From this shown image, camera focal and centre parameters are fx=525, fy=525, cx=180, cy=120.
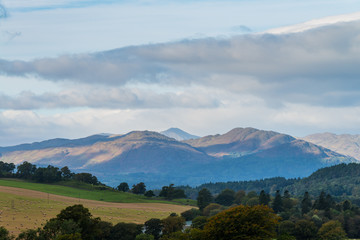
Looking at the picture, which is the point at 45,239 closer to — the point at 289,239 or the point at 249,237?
the point at 249,237

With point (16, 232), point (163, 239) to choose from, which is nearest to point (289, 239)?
point (163, 239)

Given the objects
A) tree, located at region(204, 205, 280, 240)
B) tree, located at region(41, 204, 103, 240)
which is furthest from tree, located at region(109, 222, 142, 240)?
tree, located at region(204, 205, 280, 240)

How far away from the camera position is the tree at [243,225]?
144m

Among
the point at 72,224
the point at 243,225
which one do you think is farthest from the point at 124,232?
the point at 243,225

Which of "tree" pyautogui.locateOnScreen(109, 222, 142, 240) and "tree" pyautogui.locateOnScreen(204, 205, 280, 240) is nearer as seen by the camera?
"tree" pyautogui.locateOnScreen(204, 205, 280, 240)

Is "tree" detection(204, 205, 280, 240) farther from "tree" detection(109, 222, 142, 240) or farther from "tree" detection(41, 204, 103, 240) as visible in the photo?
"tree" detection(109, 222, 142, 240)

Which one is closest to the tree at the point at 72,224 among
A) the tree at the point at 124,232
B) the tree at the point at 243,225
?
the tree at the point at 124,232

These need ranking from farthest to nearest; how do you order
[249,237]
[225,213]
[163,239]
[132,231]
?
[132,231] < [163,239] < [225,213] < [249,237]

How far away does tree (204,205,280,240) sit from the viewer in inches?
5674

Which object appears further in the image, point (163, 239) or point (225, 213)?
point (163, 239)

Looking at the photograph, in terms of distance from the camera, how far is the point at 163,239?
589 feet

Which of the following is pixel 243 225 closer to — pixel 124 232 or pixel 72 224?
pixel 72 224

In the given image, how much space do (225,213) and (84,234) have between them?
4406 centimetres

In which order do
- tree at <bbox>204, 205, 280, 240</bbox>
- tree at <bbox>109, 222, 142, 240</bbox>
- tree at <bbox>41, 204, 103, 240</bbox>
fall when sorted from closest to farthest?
tree at <bbox>204, 205, 280, 240</bbox>, tree at <bbox>41, 204, 103, 240</bbox>, tree at <bbox>109, 222, 142, 240</bbox>
